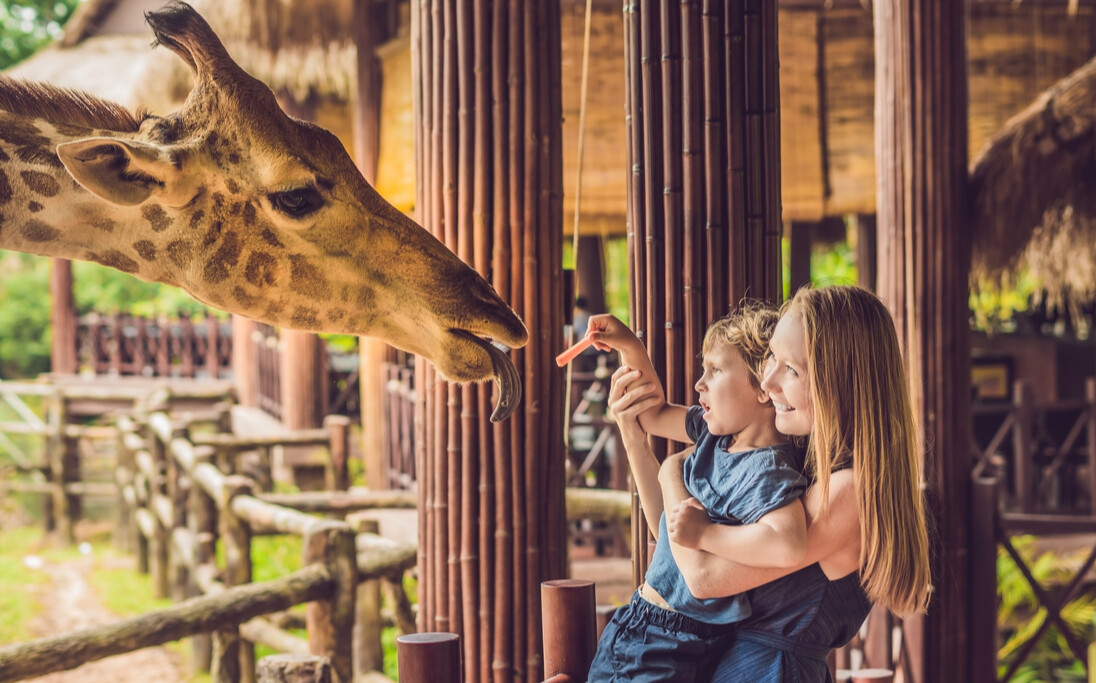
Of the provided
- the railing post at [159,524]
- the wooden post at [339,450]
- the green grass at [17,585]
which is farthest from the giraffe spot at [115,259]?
the green grass at [17,585]

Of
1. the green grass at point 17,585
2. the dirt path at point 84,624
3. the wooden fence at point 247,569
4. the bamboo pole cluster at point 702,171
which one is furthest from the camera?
the green grass at point 17,585

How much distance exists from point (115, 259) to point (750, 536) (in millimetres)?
1145

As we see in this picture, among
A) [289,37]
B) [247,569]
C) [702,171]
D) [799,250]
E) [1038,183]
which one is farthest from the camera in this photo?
[289,37]

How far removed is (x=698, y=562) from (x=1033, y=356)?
343 inches

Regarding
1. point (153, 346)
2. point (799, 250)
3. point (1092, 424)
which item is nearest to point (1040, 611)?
point (1092, 424)

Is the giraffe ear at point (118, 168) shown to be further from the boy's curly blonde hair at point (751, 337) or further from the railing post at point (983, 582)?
the railing post at point (983, 582)

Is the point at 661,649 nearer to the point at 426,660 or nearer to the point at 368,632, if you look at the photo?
the point at 426,660

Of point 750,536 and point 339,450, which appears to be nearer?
point 750,536

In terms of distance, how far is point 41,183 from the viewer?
64.4 inches

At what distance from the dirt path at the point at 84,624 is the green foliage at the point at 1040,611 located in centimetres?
543

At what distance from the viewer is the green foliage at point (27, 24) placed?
56.5ft

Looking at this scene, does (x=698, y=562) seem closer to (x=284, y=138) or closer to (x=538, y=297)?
(x=284, y=138)

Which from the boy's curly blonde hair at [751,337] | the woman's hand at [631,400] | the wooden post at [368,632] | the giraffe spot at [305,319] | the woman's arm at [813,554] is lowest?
the wooden post at [368,632]

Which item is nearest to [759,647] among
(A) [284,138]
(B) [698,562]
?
(B) [698,562]
